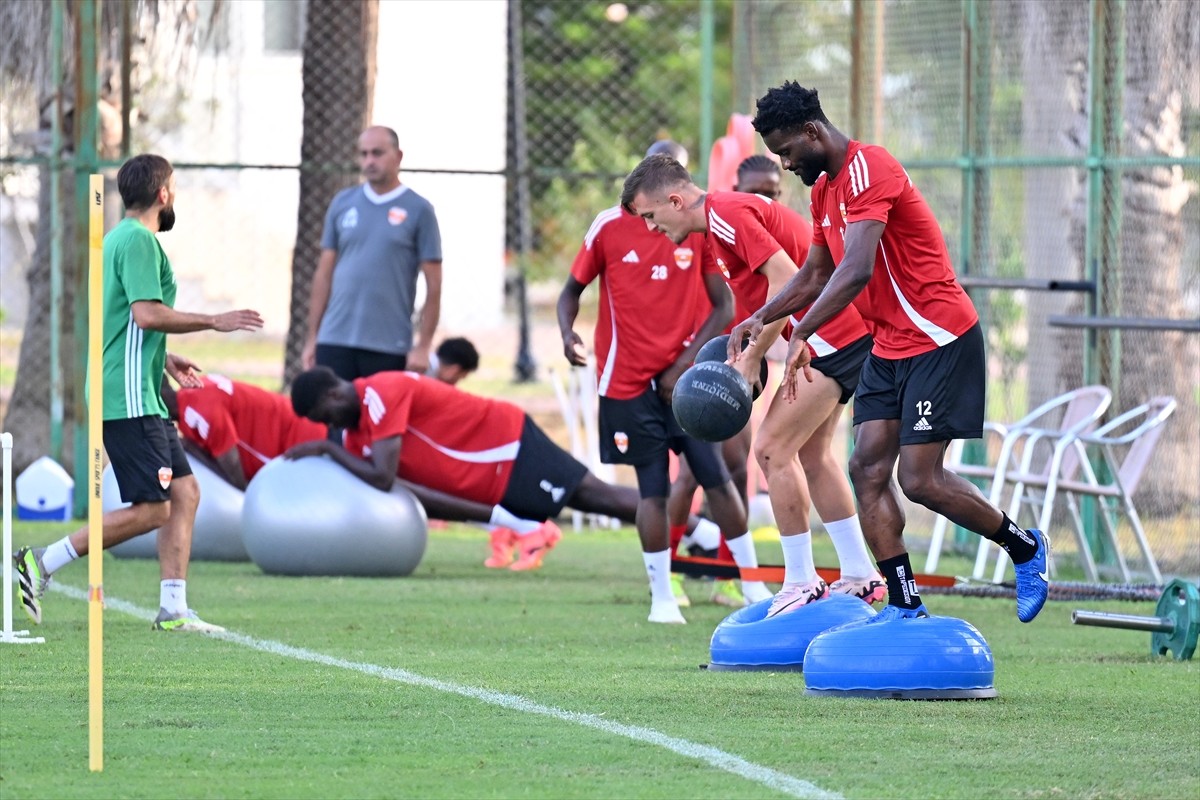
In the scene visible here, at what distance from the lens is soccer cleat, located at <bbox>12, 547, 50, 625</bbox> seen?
858cm

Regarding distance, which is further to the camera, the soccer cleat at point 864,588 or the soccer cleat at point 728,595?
the soccer cleat at point 728,595

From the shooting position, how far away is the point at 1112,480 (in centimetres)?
1212

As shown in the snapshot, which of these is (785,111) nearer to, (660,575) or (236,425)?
(660,575)

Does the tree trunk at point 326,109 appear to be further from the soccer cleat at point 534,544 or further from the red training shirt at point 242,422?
the soccer cleat at point 534,544

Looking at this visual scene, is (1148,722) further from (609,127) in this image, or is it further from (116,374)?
(609,127)

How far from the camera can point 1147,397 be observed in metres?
12.6

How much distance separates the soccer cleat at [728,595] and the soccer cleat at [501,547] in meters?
1.92

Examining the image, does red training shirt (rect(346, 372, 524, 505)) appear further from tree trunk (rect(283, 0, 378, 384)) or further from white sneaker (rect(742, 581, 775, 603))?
tree trunk (rect(283, 0, 378, 384))

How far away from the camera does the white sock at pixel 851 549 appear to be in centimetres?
826

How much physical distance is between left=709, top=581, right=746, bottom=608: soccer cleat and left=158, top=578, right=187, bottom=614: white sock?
302cm

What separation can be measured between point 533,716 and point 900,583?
1558mm

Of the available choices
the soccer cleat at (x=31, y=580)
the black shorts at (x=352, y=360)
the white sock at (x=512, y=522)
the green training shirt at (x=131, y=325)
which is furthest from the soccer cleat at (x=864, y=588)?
the black shorts at (x=352, y=360)

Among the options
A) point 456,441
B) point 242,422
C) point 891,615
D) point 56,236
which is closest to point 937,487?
point 891,615

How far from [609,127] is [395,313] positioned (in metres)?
30.8
